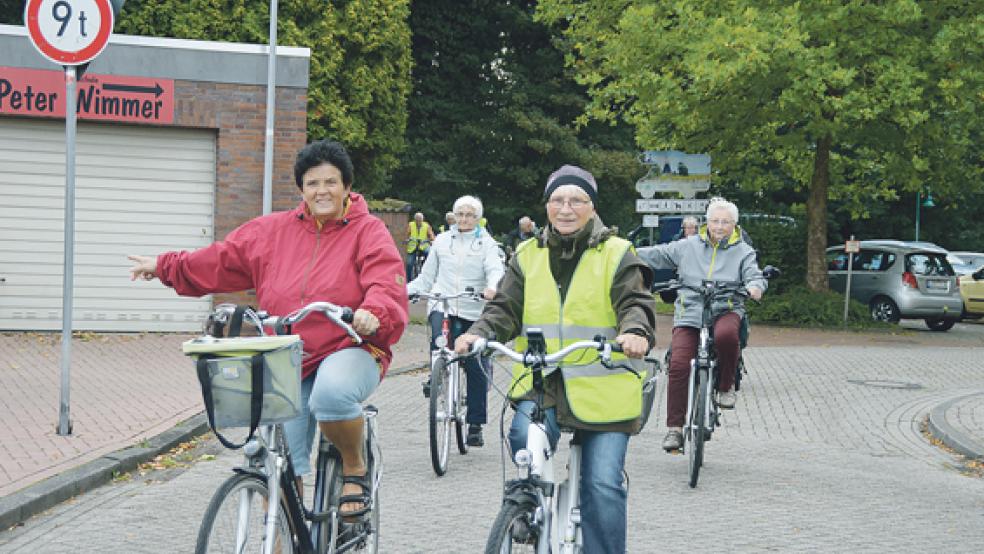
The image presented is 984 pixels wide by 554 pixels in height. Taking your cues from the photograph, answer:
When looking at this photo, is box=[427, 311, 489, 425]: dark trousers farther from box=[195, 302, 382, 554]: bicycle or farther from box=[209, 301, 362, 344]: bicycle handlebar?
box=[209, 301, 362, 344]: bicycle handlebar

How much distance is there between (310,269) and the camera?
16.2 ft

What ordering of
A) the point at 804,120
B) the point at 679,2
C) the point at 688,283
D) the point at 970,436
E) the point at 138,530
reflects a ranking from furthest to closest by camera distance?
the point at 804,120 → the point at 679,2 → the point at 970,436 → the point at 688,283 → the point at 138,530

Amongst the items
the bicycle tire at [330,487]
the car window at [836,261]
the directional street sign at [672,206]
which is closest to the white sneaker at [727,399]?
the bicycle tire at [330,487]

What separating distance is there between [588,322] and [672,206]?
19376mm

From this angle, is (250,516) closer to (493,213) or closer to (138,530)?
(138,530)

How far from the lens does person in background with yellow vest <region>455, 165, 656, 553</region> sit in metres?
4.65

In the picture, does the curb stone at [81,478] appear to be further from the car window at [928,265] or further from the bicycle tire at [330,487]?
the car window at [928,265]

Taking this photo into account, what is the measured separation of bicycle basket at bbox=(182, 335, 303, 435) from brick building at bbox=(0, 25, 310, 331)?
12.1m

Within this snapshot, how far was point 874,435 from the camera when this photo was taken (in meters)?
11.4

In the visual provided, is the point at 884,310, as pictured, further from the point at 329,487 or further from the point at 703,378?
the point at 329,487

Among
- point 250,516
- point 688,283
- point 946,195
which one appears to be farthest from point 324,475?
point 946,195

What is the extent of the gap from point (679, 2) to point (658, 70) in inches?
63.2

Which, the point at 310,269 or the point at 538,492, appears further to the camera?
the point at 310,269

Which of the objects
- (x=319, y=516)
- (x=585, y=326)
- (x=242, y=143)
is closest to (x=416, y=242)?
(x=242, y=143)
